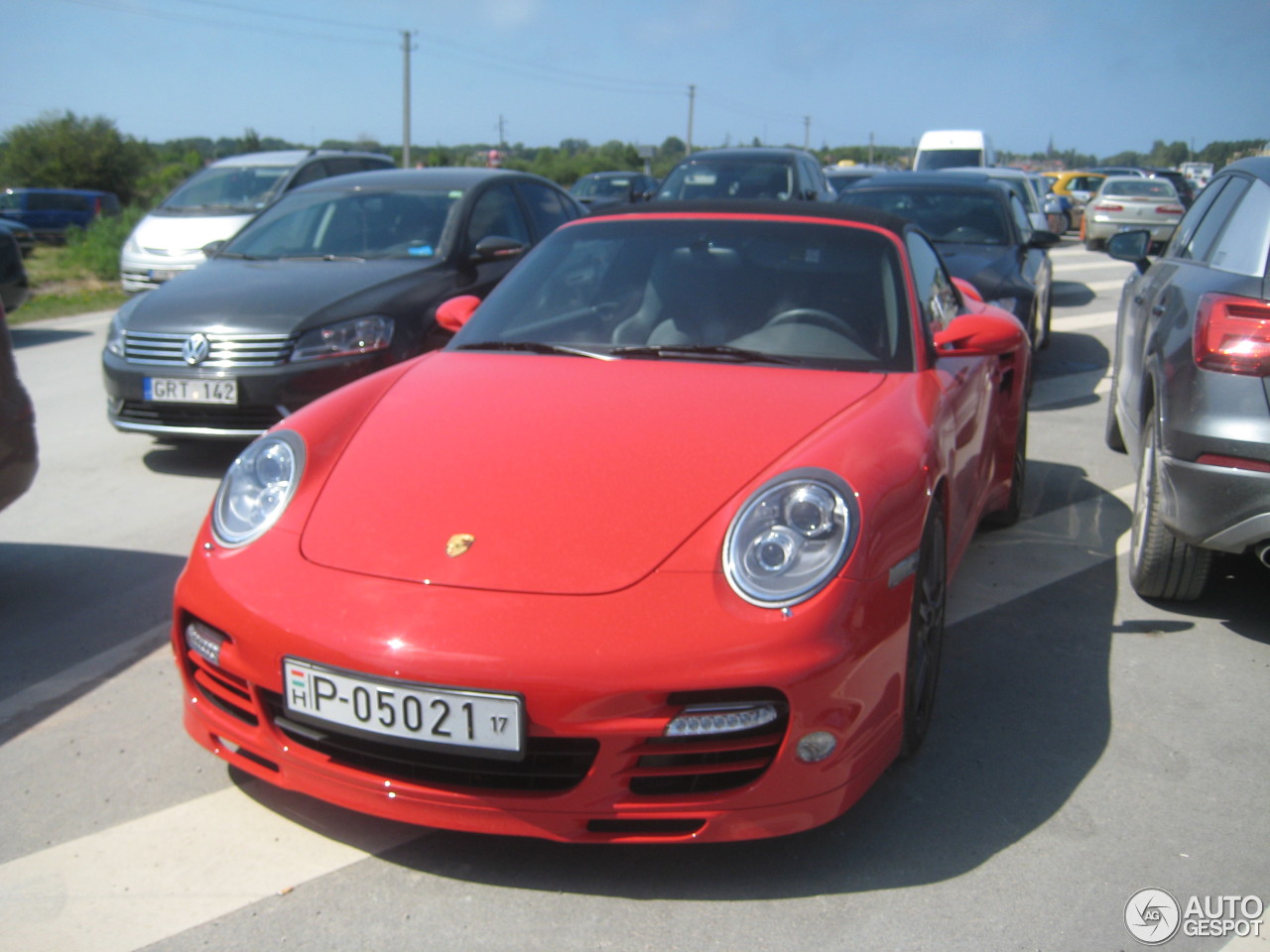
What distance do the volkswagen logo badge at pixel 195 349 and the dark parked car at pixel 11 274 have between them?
5.77m

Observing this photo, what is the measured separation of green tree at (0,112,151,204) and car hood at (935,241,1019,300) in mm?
31849

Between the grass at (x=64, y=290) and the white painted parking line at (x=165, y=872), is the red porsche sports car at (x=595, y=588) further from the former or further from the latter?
the grass at (x=64, y=290)

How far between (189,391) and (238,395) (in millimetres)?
270

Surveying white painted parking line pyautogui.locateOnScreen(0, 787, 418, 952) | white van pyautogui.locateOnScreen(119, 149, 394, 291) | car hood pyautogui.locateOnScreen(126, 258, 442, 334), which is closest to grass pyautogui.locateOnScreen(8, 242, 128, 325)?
white van pyautogui.locateOnScreen(119, 149, 394, 291)

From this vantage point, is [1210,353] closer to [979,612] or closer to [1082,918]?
[979,612]

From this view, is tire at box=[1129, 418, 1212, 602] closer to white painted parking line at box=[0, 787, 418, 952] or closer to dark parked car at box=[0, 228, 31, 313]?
white painted parking line at box=[0, 787, 418, 952]

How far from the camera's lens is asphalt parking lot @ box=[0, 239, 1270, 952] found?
2.27 m

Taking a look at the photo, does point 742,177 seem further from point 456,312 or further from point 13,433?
point 13,433

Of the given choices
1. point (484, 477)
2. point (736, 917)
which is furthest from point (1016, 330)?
point (736, 917)

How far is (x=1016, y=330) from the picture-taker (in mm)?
3572

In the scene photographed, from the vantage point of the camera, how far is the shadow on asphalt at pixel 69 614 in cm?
340

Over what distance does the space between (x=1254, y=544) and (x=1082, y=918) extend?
1649 millimetres

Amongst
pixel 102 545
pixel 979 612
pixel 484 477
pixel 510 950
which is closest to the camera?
pixel 510 950

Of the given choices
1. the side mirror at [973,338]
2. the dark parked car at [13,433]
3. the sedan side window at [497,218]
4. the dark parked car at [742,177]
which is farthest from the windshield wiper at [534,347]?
the dark parked car at [742,177]
